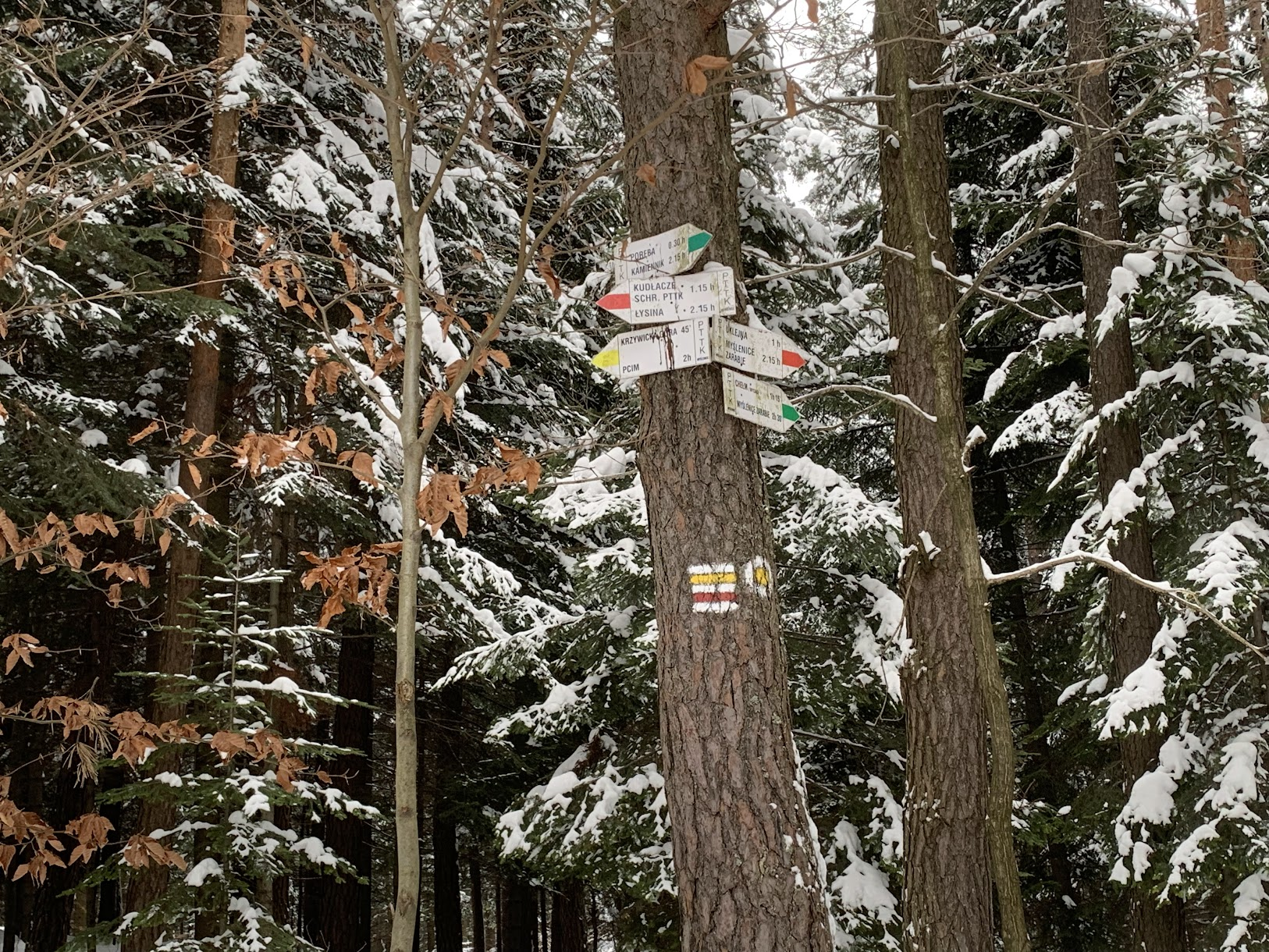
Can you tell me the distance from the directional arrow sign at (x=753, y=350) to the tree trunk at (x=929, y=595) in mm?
984

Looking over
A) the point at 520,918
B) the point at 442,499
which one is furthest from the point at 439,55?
the point at 520,918

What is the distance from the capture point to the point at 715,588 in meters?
3.41

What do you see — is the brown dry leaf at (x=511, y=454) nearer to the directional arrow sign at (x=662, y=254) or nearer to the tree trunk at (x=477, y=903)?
the directional arrow sign at (x=662, y=254)

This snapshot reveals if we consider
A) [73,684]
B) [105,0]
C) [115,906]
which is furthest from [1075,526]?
[115,906]

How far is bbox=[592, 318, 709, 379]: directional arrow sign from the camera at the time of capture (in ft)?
11.6

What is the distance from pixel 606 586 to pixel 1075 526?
3.67m

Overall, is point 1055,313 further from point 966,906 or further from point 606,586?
point 966,906

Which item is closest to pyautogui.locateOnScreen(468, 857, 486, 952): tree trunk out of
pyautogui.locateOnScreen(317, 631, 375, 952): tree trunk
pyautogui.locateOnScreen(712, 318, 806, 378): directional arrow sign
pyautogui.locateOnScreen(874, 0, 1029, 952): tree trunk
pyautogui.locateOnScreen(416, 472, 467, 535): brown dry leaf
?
pyautogui.locateOnScreen(317, 631, 375, 952): tree trunk

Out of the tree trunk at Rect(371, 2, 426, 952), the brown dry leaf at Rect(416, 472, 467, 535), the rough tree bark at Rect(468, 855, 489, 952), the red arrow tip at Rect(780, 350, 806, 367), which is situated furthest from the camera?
the rough tree bark at Rect(468, 855, 489, 952)

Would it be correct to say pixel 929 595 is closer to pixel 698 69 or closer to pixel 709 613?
pixel 709 613

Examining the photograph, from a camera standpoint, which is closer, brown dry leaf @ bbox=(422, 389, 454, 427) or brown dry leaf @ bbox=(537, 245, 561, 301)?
brown dry leaf @ bbox=(422, 389, 454, 427)

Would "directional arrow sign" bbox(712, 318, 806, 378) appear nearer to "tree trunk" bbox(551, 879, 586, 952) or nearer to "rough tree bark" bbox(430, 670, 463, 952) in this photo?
"rough tree bark" bbox(430, 670, 463, 952)

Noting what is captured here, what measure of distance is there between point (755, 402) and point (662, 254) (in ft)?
2.06

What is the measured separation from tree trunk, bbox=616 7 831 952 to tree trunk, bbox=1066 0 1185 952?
17.7 ft
